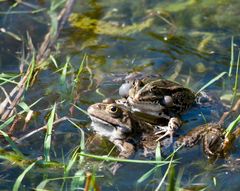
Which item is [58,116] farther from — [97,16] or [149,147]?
[97,16]

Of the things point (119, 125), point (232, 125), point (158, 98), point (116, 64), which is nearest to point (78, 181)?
point (119, 125)

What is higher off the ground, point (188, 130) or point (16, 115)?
point (16, 115)

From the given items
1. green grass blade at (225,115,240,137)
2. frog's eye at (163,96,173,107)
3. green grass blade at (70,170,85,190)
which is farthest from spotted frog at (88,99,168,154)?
green grass blade at (70,170,85,190)

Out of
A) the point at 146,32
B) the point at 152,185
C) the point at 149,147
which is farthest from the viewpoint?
the point at 146,32

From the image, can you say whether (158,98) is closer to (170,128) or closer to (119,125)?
(170,128)

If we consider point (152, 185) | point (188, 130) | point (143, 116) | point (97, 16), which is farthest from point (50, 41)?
point (152, 185)

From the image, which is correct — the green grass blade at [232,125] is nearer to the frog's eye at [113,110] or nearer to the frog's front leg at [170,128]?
the frog's front leg at [170,128]

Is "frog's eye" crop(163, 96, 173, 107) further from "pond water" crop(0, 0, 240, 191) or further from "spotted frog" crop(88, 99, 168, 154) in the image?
"spotted frog" crop(88, 99, 168, 154)
